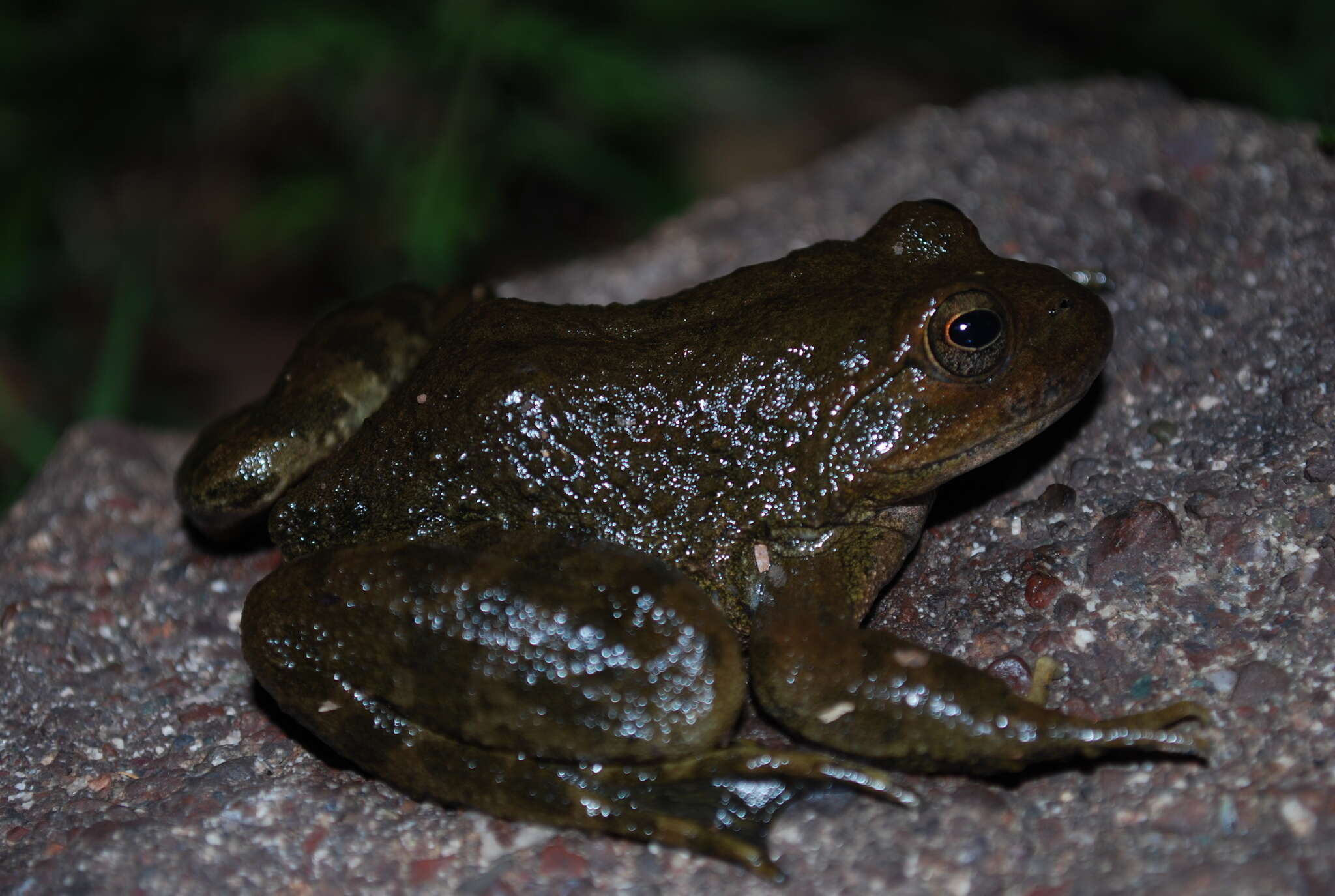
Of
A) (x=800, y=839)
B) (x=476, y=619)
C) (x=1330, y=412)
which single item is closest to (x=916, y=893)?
(x=800, y=839)

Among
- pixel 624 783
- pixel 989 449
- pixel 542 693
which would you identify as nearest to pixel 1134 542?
pixel 989 449

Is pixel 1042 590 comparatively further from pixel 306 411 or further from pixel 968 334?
pixel 306 411

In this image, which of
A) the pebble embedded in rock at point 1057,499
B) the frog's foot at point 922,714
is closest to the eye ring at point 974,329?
the pebble embedded in rock at point 1057,499

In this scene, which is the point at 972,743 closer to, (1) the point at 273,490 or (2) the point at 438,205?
(1) the point at 273,490

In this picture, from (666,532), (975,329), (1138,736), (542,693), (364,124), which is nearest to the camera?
(1138,736)

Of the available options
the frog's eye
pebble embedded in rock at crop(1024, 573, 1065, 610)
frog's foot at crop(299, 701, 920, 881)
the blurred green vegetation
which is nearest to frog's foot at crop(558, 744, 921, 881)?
frog's foot at crop(299, 701, 920, 881)

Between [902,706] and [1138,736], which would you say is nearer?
[1138,736]

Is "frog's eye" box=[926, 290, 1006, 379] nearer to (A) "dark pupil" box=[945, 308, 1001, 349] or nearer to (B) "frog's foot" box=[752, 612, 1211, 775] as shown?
(A) "dark pupil" box=[945, 308, 1001, 349]
